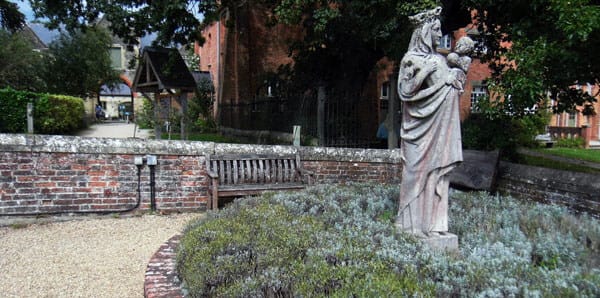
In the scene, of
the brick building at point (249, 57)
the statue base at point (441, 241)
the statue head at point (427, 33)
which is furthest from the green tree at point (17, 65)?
the statue base at point (441, 241)

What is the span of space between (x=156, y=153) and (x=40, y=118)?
497 inches

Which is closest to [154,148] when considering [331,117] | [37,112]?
[331,117]

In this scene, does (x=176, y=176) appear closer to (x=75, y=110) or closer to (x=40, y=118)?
(x=40, y=118)

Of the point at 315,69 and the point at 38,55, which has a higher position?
the point at 38,55

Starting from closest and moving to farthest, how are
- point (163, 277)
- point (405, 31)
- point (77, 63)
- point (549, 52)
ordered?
point (163, 277)
point (549, 52)
point (405, 31)
point (77, 63)

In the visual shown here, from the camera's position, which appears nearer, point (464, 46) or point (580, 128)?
point (464, 46)

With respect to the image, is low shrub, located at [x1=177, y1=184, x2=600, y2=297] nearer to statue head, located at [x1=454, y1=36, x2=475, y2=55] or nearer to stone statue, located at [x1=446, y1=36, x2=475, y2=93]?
stone statue, located at [x1=446, y1=36, x2=475, y2=93]

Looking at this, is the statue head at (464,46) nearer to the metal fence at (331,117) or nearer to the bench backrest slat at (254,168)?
the bench backrest slat at (254,168)

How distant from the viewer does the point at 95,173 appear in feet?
21.1

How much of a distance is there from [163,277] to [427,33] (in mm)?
3029

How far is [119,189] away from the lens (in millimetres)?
6617

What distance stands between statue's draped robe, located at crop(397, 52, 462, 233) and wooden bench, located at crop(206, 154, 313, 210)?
12.1ft

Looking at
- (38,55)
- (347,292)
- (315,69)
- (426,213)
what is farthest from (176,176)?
(38,55)

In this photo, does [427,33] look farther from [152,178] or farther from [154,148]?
[152,178]
